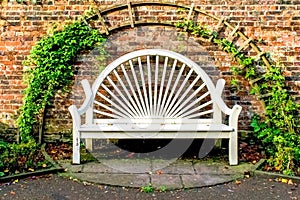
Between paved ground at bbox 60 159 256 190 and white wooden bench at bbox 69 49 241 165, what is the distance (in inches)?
8.7

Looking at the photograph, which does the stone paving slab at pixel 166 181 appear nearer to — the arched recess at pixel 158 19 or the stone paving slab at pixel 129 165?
the stone paving slab at pixel 129 165

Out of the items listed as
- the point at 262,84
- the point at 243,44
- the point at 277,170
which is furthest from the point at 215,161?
the point at 243,44

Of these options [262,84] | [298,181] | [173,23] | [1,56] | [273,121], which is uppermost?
[173,23]

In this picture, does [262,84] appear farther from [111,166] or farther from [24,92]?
[24,92]

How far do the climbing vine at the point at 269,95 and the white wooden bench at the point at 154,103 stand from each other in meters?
0.42

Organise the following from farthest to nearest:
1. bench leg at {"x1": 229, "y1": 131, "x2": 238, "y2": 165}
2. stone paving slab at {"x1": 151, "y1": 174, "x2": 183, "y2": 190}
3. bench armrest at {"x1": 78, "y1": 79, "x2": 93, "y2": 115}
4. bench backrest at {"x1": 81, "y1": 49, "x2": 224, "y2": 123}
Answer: bench backrest at {"x1": 81, "y1": 49, "x2": 224, "y2": 123} → bench armrest at {"x1": 78, "y1": 79, "x2": 93, "y2": 115} → bench leg at {"x1": 229, "y1": 131, "x2": 238, "y2": 165} → stone paving slab at {"x1": 151, "y1": 174, "x2": 183, "y2": 190}

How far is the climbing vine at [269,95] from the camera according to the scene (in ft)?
18.4

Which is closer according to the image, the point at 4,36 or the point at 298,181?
the point at 298,181

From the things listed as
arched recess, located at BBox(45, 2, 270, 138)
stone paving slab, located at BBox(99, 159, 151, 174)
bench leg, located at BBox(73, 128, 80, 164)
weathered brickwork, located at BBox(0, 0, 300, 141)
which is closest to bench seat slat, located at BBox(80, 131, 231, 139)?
bench leg, located at BBox(73, 128, 80, 164)

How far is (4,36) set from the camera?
601 centimetres

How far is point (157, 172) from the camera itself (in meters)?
5.05

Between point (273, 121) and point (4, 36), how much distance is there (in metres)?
3.54

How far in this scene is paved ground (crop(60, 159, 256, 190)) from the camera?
473 centimetres

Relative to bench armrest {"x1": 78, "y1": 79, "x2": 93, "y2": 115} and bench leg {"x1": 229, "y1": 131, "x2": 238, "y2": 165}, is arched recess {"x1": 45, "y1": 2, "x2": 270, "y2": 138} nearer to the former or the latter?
bench armrest {"x1": 78, "y1": 79, "x2": 93, "y2": 115}
